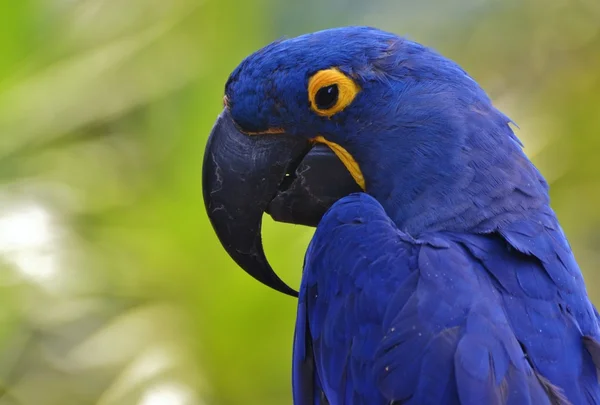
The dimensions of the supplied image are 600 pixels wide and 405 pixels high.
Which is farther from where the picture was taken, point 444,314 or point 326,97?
point 326,97

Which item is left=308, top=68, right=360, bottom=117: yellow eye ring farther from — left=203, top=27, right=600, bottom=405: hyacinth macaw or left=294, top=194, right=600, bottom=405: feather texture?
left=294, top=194, right=600, bottom=405: feather texture

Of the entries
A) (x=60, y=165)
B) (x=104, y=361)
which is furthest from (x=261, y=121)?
(x=60, y=165)

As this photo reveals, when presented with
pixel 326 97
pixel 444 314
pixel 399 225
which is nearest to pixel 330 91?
pixel 326 97

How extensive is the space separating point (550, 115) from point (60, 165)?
5.53 ft

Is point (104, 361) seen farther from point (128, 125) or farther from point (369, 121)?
point (369, 121)

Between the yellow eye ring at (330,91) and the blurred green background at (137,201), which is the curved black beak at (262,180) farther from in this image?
the blurred green background at (137,201)

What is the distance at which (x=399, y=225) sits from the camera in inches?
46.8

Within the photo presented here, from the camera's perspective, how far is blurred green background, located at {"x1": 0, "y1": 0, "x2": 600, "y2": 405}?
2080 millimetres

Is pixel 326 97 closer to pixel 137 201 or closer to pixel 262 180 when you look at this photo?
pixel 262 180

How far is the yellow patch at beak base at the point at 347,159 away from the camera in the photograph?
1.25 m

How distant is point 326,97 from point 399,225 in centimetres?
23

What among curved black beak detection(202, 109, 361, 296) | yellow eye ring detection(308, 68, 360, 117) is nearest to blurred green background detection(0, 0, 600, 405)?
curved black beak detection(202, 109, 361, 296)

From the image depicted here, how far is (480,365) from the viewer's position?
97 centimetres

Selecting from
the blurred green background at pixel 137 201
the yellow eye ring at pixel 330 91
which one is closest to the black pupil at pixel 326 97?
the yellow eye ring at pixel 330 91
